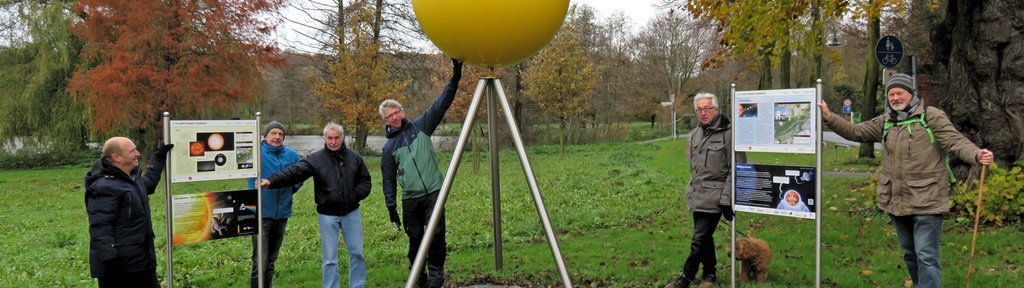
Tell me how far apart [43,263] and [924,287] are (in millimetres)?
8816

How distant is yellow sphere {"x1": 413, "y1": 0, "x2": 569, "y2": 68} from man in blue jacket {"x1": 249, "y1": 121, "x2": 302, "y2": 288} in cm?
224

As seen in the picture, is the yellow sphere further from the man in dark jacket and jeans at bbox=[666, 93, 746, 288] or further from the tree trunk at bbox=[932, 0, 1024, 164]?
the tree trunk at bbox=[932, 0, 1024, 164]

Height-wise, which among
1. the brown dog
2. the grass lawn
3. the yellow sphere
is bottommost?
the grass lawn

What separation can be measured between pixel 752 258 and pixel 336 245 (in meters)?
3.42

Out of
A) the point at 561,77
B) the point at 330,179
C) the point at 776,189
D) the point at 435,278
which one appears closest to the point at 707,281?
the point at 776,189

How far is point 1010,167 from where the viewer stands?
7824mm

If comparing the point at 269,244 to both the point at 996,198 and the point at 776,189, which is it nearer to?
the point at 776,189

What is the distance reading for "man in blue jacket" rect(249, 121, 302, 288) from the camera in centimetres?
543

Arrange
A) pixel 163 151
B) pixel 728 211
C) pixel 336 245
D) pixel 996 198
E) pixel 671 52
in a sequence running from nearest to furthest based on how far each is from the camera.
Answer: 1. pixel 163 151
2. pixel 728 211
3. pixel 336 245
4. pixel 996 198
5. pixel 671 52

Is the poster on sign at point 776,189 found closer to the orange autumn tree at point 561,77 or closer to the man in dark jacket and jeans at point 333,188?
the man in dark jacket and jeans at point 333,188

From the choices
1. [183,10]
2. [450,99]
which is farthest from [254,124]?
[183,10]

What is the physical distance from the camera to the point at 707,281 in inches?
221

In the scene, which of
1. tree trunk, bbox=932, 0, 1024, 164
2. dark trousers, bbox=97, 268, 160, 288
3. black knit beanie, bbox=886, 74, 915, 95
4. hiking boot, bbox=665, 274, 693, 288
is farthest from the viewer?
tree trunk, bbox=932, 0, 1024, 164

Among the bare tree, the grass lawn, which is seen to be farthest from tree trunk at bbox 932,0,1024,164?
the bare tree
